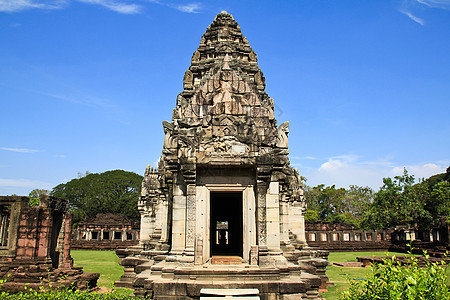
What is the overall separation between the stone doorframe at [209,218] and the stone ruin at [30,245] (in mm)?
7017

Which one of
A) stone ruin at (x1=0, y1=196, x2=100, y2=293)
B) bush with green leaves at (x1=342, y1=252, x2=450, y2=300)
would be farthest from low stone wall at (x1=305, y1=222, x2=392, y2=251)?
bush with green leaves at (x1=342, y1=252, x2=450, y2=300)

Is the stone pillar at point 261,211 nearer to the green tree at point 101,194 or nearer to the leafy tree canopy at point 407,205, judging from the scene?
the leafy tree canopy at point 407,205

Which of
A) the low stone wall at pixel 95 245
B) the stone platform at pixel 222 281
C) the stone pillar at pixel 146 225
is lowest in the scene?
the low stone wall at pixel 95 245

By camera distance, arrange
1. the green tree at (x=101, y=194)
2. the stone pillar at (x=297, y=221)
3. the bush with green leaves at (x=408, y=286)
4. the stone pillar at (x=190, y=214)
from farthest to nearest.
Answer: the green tree at (x=101, y=194) < the stone pillar at (x=297, y=221) < the stone pillar at (x=190, y=214) < the bush with green leaves at (x=408, y=286)

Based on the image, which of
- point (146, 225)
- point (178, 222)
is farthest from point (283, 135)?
point (146, 225)

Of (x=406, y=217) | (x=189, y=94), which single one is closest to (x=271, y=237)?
(x=189, y=94)

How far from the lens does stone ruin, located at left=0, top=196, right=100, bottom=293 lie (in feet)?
44.1

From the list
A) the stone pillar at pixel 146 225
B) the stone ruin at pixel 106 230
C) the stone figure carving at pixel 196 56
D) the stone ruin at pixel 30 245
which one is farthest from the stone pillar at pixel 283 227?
the stone ruin at pixel 106 230

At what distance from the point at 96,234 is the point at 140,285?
41615 millimetres

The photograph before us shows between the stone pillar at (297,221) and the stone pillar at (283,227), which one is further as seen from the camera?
the stone pillar at (297,221)

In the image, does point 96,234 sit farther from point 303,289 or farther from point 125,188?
point 303,289

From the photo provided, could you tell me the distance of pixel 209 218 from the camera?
30.7ft

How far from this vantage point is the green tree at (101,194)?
57.4 m

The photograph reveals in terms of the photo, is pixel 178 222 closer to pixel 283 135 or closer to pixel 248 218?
pixel 248 218
